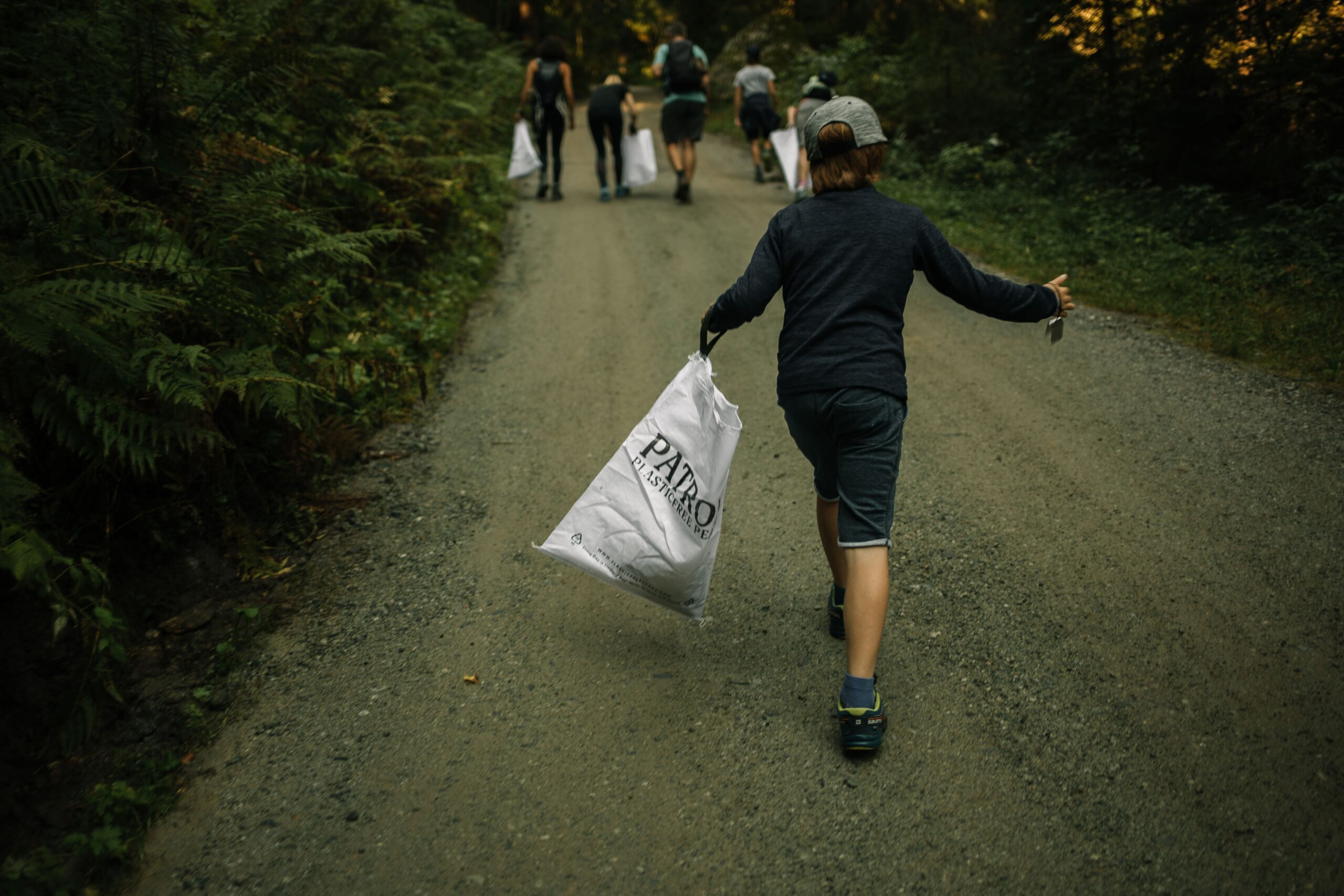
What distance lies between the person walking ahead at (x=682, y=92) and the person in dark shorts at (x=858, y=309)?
950cm

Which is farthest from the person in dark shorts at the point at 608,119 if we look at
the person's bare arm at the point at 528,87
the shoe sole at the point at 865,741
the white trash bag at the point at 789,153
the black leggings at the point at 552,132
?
the shoe sole at the point at 865,741

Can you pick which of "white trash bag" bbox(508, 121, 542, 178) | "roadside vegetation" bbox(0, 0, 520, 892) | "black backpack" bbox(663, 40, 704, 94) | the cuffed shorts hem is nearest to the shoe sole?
the cuffed shorts hem

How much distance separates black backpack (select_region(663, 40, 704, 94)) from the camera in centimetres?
1169

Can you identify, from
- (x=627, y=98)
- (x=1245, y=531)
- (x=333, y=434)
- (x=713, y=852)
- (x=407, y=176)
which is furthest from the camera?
(x=627, y=98)

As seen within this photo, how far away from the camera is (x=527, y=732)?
3.15 metres

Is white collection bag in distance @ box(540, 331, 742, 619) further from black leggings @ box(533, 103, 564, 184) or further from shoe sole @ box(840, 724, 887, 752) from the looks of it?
black leggings @ box(533, 103, 564, 184)

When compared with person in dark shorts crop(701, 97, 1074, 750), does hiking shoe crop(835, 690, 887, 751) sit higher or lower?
lower

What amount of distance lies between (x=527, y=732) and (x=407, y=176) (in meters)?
7.05

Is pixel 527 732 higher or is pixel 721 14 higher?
pixel 721 14

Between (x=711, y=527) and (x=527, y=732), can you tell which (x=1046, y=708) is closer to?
(x=711, y=527)

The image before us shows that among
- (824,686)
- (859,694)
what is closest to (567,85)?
(824,686)

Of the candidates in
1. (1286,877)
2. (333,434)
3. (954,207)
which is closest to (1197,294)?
(954,207)

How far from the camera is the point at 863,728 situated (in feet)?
9.49

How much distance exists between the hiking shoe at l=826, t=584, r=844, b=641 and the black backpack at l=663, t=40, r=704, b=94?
9852mm
